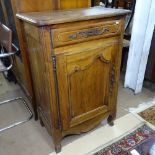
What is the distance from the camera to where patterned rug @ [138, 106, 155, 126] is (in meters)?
1.61

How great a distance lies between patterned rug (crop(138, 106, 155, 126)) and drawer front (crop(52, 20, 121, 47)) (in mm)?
882

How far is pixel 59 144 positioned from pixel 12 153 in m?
0.37

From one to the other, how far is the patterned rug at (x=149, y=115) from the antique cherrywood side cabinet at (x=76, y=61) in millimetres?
439

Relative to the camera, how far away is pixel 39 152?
4.43 ft

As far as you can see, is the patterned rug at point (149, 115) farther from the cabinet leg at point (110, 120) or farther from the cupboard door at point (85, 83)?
the cupboard door at point (85, 83)

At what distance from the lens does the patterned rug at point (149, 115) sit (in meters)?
1.61

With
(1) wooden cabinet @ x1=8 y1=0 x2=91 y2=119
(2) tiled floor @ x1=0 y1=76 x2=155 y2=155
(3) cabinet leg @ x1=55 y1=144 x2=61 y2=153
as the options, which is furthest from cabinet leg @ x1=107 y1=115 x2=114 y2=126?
(1) wooden cabinet @ x1=8 y1=0 x2=91 y2=119

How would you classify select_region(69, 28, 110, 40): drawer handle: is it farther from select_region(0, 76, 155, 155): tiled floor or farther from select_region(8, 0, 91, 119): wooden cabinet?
select_region(0, 76, 155, 155): tiled floor

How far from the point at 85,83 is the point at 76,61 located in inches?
7.6

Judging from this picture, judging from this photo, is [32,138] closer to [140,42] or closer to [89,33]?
[89,33]

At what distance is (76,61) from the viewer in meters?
1.09

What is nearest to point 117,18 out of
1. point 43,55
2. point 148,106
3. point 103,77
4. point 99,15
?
point 99,15

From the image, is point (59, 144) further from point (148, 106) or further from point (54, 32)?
point (148, 106)

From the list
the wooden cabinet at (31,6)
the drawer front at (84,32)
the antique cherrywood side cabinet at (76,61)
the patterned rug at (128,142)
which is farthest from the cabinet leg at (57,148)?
the drawer front at (84,32)
